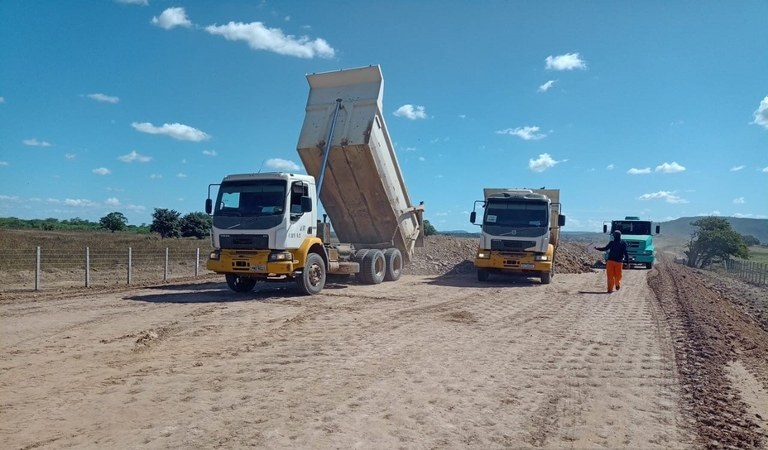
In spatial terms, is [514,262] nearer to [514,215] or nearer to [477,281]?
[514,215]

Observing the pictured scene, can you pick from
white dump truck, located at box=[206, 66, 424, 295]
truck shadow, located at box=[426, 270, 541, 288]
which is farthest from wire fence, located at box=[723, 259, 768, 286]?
white dump truck, located at box=[206, 66, 424, 295]

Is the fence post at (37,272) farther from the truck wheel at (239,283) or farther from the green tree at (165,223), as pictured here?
the green tree at (165,223)

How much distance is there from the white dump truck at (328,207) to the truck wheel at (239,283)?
0.08 ft

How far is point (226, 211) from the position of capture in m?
12.6

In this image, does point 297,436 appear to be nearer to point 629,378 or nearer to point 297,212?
point 629,378

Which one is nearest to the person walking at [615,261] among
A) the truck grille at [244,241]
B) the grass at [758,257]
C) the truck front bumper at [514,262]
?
the truck front bumper at [514,262]

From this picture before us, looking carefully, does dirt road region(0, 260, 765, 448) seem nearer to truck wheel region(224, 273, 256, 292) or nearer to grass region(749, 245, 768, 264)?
truck wheel region(224, 273, 256, 292)

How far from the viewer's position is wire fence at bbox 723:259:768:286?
2764 centimetres

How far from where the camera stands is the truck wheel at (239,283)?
1362 cm

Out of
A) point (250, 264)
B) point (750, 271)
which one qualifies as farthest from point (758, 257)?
point (250, 264)

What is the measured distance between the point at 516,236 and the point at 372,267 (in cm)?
452

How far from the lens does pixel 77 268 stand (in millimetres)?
16859

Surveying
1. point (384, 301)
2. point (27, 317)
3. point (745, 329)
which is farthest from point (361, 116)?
point (745, 329)

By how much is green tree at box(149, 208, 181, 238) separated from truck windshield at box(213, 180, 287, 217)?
28.1 meters
